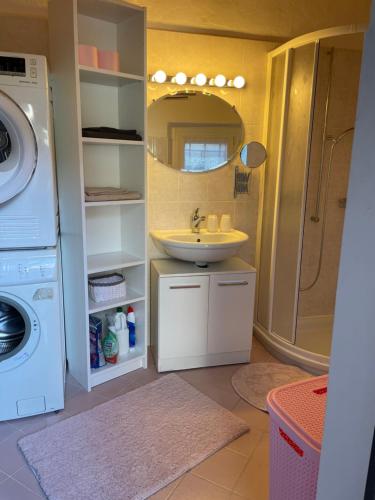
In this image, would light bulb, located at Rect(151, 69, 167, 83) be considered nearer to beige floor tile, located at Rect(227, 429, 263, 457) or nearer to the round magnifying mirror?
the round magnifying mirror

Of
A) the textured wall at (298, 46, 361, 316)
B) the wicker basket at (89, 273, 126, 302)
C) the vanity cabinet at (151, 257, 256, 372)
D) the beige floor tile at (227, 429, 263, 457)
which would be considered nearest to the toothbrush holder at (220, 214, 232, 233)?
the vanity cabinet at (151, 257, 256, 372)

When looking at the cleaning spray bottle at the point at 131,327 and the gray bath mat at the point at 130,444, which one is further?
the cleaning spray bottle at the point at 131,327

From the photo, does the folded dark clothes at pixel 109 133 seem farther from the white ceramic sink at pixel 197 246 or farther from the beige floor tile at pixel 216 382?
the beige floor tile at pixel 216 382

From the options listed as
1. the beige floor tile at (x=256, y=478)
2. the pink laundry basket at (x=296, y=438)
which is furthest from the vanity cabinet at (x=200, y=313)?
the pink laundry basket at (x=296, y=438)

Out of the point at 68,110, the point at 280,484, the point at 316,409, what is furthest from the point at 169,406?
the point at 68,110

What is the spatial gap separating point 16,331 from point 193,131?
1654mm

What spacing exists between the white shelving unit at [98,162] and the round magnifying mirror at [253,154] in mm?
825

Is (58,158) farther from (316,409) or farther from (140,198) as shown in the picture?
(316,409)

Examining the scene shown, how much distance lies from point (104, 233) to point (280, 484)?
5.79ft

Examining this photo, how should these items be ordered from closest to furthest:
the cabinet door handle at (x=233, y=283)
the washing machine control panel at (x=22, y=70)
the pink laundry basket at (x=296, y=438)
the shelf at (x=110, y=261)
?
the pink laundry basket at (x=296, y=438) → the washing machine control panel at (x=22, y=70) → the shelf at (x=110, y=261) → the cabinet door handle at (x=233, y=283)

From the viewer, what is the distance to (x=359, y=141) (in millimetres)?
688

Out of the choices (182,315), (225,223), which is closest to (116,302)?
(182,315)

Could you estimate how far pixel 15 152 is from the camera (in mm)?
1826

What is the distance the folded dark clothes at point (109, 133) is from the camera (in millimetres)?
2074
